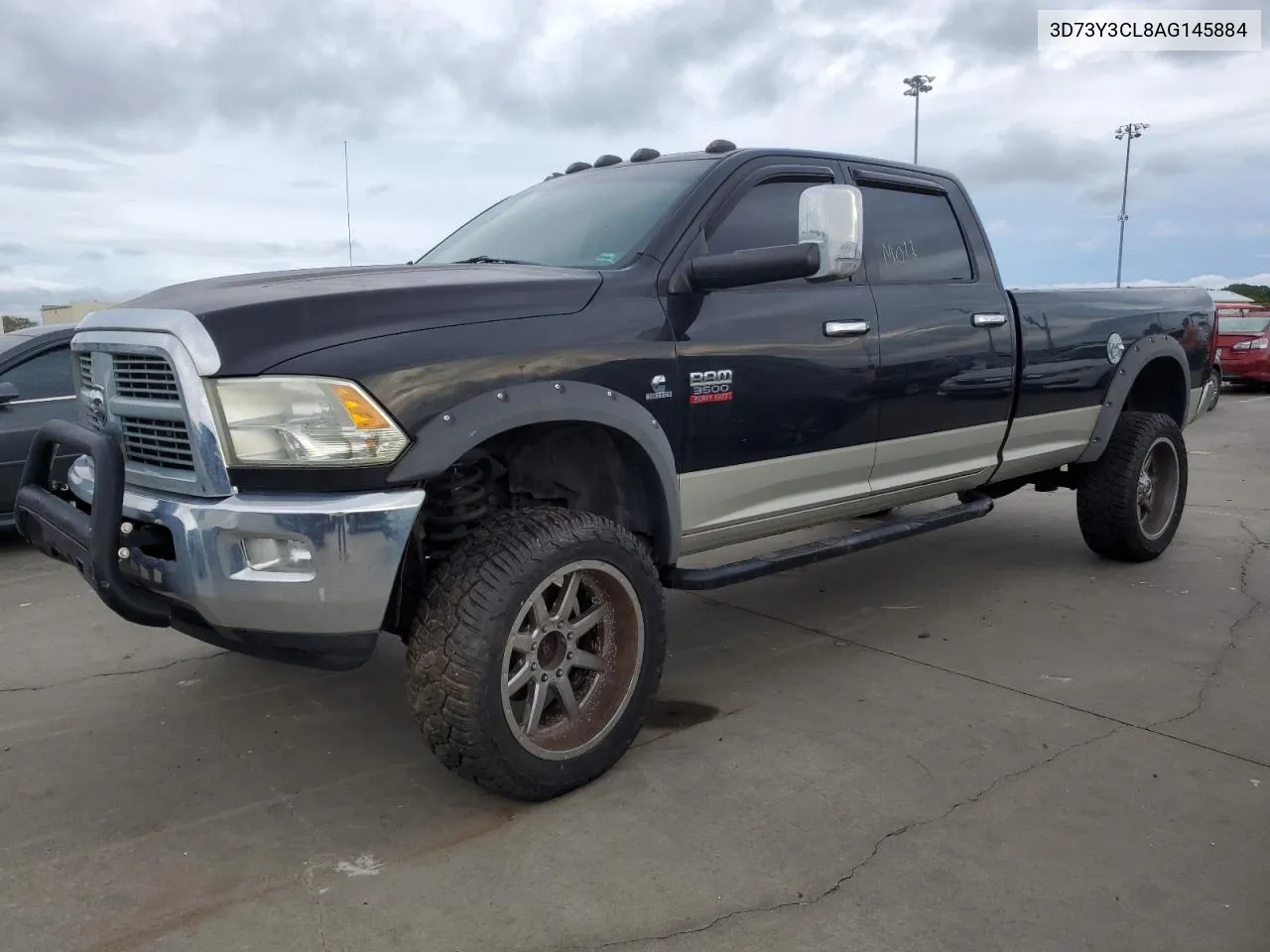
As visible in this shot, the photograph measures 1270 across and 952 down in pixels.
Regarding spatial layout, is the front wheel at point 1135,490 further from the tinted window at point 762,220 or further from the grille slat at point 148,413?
the grille slat at point 148,413

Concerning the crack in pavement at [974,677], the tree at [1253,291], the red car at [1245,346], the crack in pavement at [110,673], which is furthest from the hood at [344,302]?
the tree at [1253,291]

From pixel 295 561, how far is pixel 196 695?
5.57 ft

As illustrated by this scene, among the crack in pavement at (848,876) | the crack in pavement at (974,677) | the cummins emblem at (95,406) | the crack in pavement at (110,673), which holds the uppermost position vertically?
the cummins emblem at (95,406)

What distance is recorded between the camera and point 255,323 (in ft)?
8.76

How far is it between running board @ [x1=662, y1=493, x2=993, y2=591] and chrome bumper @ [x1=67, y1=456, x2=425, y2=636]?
46.7 inches

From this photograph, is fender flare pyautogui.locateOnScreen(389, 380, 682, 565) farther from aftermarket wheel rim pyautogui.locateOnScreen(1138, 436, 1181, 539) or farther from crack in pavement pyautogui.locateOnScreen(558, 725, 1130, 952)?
aftermarket wheel rim pyautogui.locateOnScreen(1138, 436, 1181, 539)

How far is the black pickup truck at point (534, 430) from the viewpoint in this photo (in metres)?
2.66

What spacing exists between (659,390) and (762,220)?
3.20 ft

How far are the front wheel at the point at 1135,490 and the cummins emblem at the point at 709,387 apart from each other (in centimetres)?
304

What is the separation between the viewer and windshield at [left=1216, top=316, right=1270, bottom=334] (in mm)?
17047

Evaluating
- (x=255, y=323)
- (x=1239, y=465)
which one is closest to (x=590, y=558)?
(x=255, y=323)

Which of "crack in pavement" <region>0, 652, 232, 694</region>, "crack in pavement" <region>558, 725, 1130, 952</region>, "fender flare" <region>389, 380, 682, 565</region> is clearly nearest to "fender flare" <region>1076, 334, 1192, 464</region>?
"crack in pavement" <region>558, 725, 1130, 952</region>

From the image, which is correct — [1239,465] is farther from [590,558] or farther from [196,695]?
[196,695]

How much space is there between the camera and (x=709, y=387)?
3.49 m
